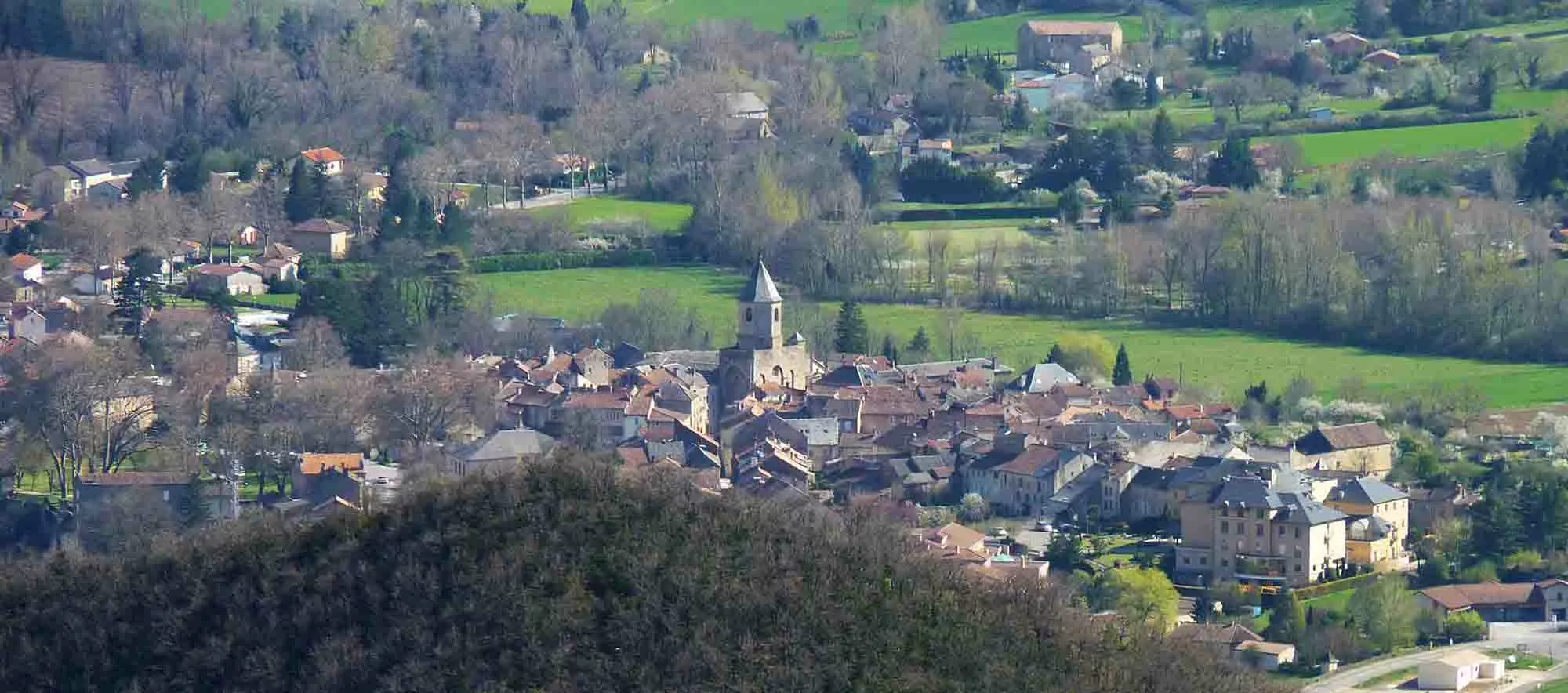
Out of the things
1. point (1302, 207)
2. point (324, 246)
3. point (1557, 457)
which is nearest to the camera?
point (1557, 457)

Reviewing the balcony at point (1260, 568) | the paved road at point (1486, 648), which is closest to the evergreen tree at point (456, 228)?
the balcony at point (1260, 568)

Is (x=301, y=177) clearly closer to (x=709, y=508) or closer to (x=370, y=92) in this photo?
(x=370, y=92)

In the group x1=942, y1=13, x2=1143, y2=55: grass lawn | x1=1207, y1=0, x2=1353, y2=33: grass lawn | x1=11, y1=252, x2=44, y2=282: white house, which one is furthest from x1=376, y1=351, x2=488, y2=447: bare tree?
x1=1207, y1=0, x2=1353, y2=33: grass lawn

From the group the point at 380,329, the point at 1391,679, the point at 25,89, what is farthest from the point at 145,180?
the point at 1391,679

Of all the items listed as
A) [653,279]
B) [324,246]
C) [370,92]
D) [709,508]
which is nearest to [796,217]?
[653,279]

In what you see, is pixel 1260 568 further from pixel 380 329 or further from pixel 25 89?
pixel 25 89

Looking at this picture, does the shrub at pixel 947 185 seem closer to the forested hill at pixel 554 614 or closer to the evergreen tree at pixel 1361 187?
the evergreen tree at pixel 1361 187
